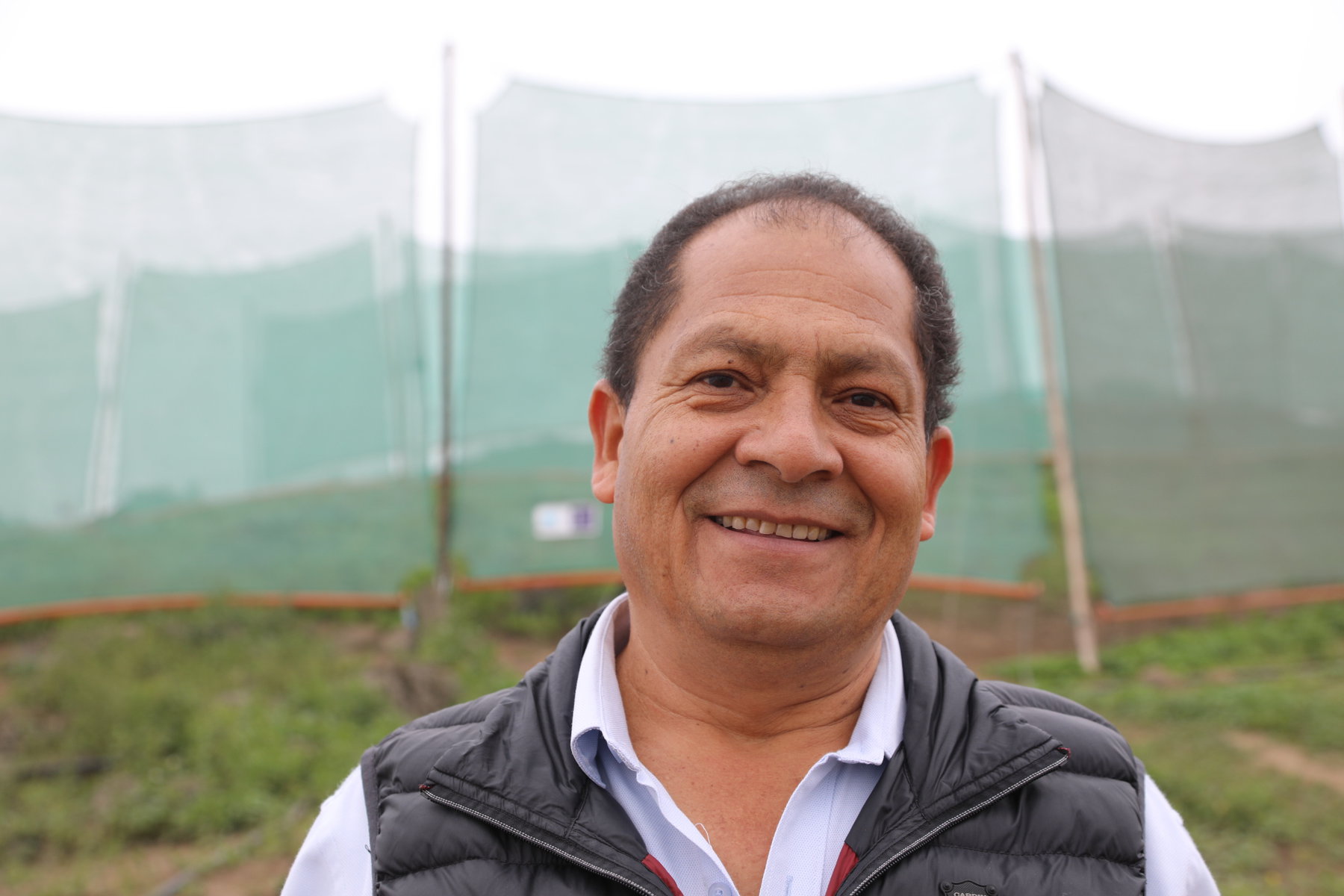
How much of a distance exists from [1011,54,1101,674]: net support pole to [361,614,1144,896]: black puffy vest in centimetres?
575

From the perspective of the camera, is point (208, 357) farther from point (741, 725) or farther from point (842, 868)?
point (842, 868)

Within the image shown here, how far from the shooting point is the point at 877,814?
131 centimetres

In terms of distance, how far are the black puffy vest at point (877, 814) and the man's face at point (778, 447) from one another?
0.78ft

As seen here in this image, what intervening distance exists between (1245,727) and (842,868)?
539cm

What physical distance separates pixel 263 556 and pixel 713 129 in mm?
4897

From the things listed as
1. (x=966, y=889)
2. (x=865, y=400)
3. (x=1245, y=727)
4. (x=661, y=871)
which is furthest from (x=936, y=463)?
(x=1245, y=727)

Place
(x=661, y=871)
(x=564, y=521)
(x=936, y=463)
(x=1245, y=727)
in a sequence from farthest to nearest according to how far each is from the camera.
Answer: (x=564, y=521) → (x=1245, y=727) → (x=936, y=463) → (x=661, y=871)

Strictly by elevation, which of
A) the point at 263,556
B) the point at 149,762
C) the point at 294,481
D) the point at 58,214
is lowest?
the point at 149,762

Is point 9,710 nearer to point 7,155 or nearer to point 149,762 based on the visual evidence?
point 149,762

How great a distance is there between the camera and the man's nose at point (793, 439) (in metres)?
1.31

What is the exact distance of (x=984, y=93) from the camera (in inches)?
280

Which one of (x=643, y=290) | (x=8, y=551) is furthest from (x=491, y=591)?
(x=643, y=290)

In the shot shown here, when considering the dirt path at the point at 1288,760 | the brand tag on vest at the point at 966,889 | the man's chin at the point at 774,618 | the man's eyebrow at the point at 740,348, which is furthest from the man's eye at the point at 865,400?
the dirt path at the point at 1288,760

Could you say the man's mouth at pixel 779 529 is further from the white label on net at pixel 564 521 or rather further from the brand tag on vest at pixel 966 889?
the white label on net at pixel 564 521
